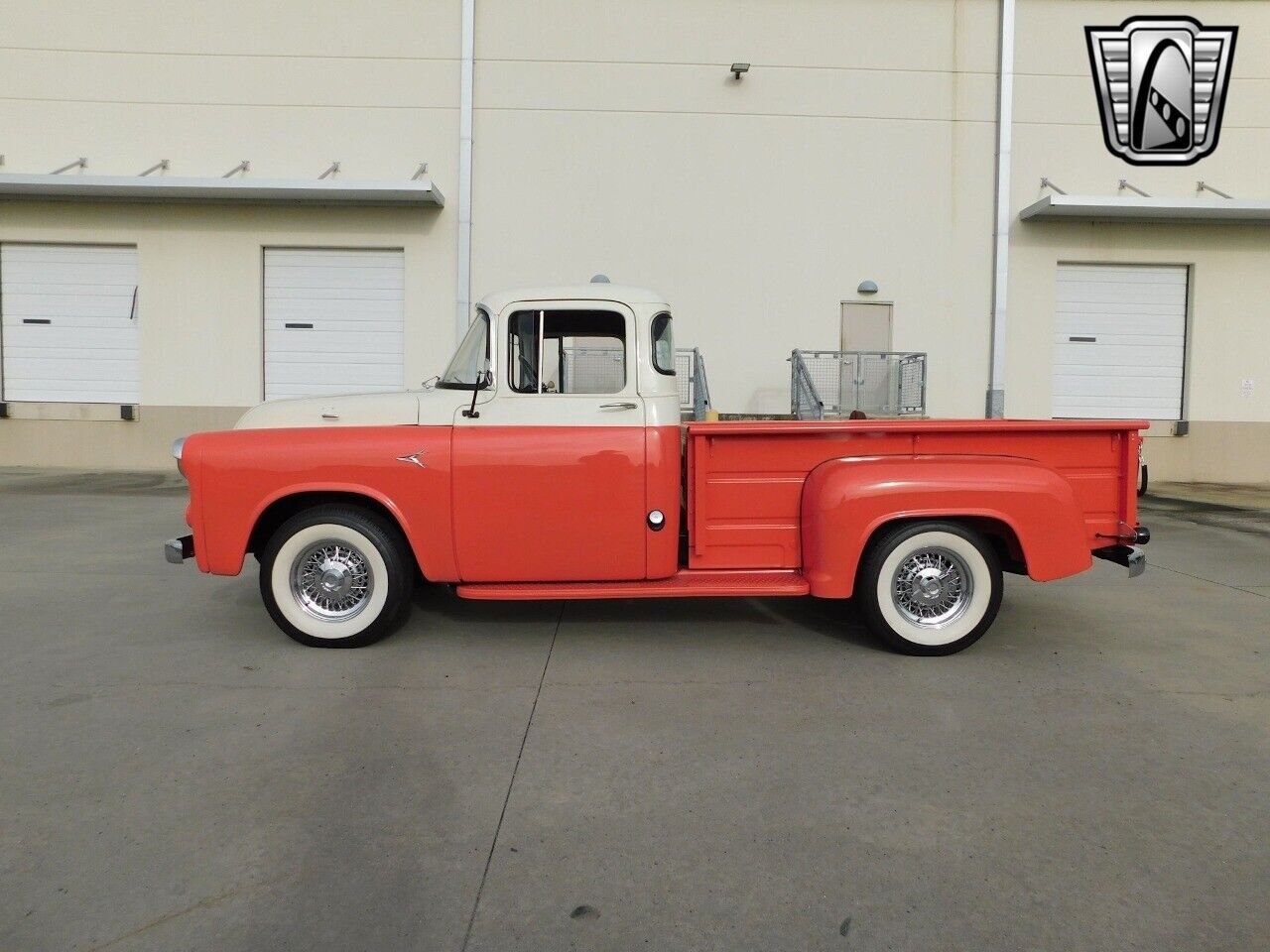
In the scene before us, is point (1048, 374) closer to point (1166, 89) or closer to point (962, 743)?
point (1166, 89)

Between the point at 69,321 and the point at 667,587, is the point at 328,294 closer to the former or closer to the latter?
the point at 69,321

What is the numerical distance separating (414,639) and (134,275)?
1296 centimetres

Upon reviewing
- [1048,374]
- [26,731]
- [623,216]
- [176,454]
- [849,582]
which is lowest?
[26,731]

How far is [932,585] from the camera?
449 centimetres

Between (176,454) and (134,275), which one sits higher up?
(134,275)

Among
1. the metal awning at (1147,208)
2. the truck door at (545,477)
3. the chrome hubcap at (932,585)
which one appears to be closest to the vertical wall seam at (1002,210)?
the metal awning at (1147,208)

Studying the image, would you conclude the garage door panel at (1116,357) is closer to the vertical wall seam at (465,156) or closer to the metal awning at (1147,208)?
the metal awning at (1147,208)

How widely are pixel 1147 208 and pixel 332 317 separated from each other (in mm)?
13937

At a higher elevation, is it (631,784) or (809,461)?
(809,461)

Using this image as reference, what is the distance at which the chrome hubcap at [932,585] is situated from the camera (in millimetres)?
4473

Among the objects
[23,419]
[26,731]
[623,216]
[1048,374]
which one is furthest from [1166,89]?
[23,419]

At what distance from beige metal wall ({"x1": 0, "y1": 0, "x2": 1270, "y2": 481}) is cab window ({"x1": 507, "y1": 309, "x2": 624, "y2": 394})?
9530 mm

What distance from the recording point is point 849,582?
437 centimetres

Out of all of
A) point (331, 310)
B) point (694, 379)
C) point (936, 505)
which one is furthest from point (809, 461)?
point (331, 310)
